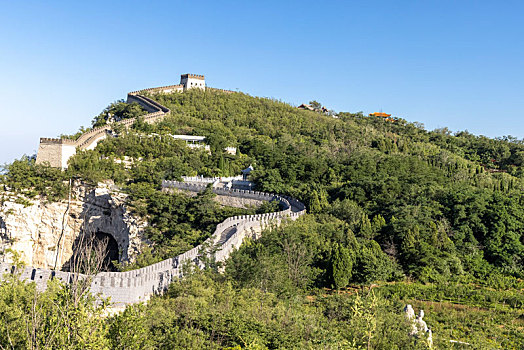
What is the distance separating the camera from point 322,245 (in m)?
34.9

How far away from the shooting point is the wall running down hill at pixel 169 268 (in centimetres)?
2125

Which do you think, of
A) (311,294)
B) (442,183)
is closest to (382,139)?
(442,183)

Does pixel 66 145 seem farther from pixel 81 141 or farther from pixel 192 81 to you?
pixel 192 81

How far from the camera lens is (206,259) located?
27969mm

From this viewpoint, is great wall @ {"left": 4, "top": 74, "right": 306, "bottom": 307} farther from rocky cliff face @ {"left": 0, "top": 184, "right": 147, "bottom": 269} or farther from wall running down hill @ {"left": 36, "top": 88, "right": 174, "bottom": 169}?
rocky cliff face @ {"left": 0, "top": 184, "right": 147, "bottom": 269}

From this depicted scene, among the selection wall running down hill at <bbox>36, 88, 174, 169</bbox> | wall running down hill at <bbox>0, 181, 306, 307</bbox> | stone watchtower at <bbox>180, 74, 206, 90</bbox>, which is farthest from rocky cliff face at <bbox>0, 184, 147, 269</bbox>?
stone watchtower at <bbox>180, 74, 206, 90</bbox>

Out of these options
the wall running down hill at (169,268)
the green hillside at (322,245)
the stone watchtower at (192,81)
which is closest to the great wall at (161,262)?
the wall running down hill at (169,268)

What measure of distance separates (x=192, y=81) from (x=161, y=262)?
6013 centimetres

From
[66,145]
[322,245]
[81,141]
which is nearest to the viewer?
[322,245]

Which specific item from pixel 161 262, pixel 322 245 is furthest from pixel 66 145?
pixel 322 245

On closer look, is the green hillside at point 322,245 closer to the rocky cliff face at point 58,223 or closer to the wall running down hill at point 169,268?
the wall running down hill at point 169,268

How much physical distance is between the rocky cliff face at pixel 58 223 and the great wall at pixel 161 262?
16.9 feet

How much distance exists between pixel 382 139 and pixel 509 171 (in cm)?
1848

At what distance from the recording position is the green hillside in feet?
60.8
